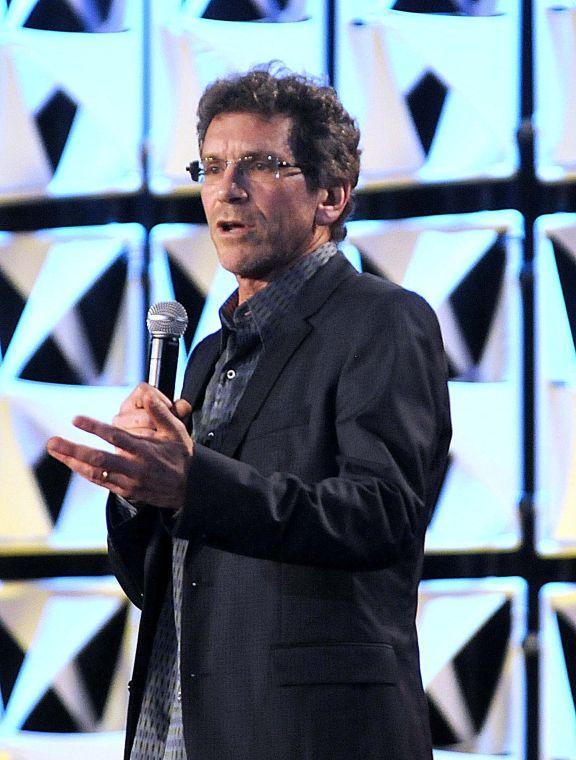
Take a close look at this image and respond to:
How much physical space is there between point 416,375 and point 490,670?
138 cm

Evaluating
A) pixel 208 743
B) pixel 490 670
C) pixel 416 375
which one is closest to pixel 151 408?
pixel 416 375

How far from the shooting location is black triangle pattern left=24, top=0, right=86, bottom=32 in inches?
125

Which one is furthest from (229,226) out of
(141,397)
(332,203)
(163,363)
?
(141,397)

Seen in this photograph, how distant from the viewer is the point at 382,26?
2982 millimetres

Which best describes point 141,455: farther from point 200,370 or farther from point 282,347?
point 200,370

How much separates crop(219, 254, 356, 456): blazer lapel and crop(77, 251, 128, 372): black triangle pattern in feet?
4.27

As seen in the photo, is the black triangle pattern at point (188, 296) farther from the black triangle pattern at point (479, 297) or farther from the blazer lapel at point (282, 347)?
the blazer lapel at point (282, 347)

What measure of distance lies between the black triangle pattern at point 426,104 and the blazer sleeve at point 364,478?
1.26 m

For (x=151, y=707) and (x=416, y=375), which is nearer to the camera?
(x=416, y=375)

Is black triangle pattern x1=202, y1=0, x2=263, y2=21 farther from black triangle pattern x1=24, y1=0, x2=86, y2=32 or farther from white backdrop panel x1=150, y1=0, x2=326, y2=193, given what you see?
black triangle pattern x1=24, y1=0, x2=86, y2=32

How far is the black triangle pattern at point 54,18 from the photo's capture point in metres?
3.17

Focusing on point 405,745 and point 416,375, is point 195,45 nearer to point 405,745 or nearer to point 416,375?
point 416,375

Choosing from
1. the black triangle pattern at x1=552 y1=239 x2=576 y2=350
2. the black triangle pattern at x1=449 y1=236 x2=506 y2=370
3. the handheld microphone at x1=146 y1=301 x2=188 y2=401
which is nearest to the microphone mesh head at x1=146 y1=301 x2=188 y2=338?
the handheld microphone at x1=146 y1=301 x2=188 y2=401

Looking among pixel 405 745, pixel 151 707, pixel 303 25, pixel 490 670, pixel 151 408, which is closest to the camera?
pixel 151 408
